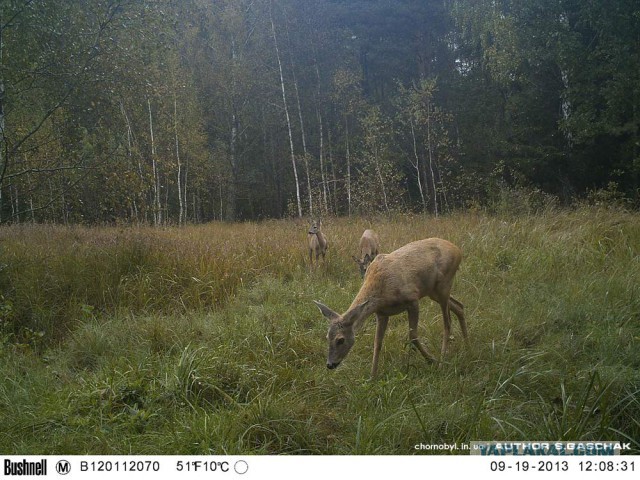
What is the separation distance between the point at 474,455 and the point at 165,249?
571 centimetres

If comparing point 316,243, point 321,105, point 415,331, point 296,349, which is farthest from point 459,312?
point 321,105

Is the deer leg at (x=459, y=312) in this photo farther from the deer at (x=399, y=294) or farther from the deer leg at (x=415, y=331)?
the deer leg at (x=415, y=331)

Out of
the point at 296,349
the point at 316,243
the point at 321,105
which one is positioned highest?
the point at 321,105

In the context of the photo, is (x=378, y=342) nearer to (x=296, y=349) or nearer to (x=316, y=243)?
(x=296, y=349)

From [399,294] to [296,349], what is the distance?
109 centimetres

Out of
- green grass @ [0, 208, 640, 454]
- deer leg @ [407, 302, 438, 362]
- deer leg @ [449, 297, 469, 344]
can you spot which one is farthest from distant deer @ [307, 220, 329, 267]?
deer leg @ [407, 302, 438, 362]

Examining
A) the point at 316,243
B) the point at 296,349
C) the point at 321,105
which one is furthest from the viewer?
the point at 321,105

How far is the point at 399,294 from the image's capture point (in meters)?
3.63

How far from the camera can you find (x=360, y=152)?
19.3m

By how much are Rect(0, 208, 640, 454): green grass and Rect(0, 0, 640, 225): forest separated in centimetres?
156

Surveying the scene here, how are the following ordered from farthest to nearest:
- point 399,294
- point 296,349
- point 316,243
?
1. point 316,243
2. point 296,349
3. point 399,294

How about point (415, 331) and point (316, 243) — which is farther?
point (316, 243)
